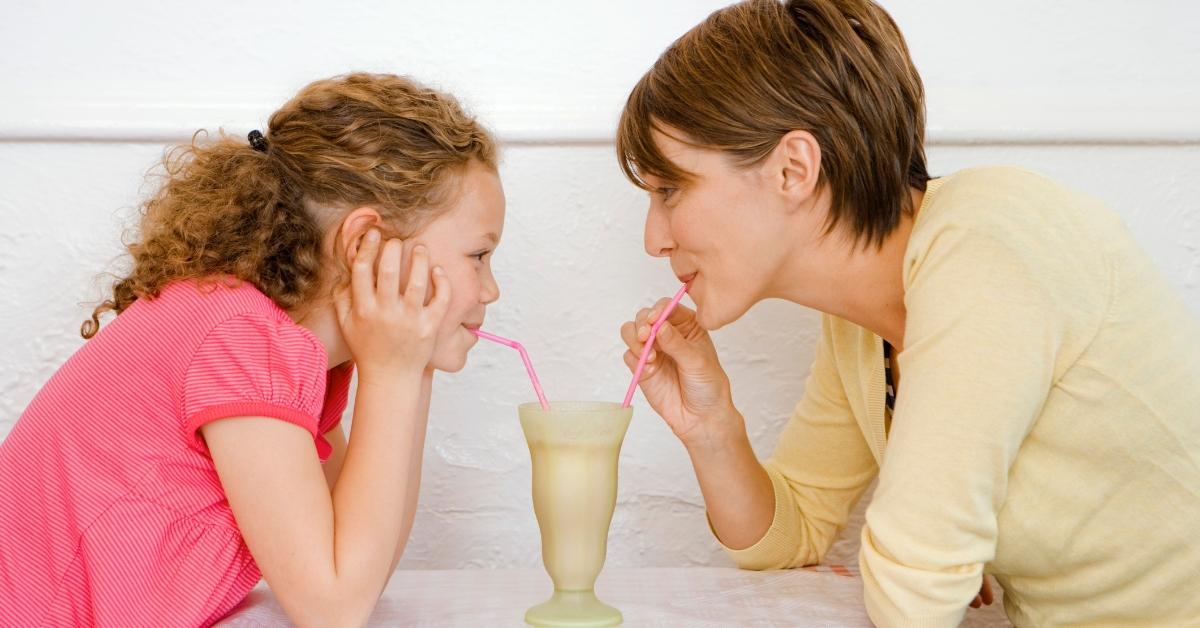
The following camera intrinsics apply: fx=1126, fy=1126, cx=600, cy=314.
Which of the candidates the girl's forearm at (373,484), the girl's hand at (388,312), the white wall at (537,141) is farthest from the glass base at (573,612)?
the white wall at (537,141)

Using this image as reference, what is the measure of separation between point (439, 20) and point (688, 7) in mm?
356

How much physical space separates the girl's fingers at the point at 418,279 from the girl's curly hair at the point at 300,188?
0.04m

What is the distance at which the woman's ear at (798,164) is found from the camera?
114 centimetres

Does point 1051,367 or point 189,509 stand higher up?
point 1051,367

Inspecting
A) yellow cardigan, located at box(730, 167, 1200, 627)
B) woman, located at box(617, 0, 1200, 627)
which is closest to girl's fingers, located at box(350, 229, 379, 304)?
woman, located at box(617, 0, 1200, 627)

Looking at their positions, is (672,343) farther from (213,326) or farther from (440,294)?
(213,326)

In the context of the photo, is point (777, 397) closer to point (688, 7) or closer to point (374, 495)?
point (688, 7)

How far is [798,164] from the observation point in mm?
1153

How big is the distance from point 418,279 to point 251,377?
206mm

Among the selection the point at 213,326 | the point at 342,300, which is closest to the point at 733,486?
the point at 342,300

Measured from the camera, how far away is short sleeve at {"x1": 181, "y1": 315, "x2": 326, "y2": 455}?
1.00m

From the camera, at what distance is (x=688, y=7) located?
1616 mm

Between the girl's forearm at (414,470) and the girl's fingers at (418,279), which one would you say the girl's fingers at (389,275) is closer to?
the girl's fingers at (418,279)

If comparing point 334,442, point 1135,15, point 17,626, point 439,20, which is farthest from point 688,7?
point 17,626
